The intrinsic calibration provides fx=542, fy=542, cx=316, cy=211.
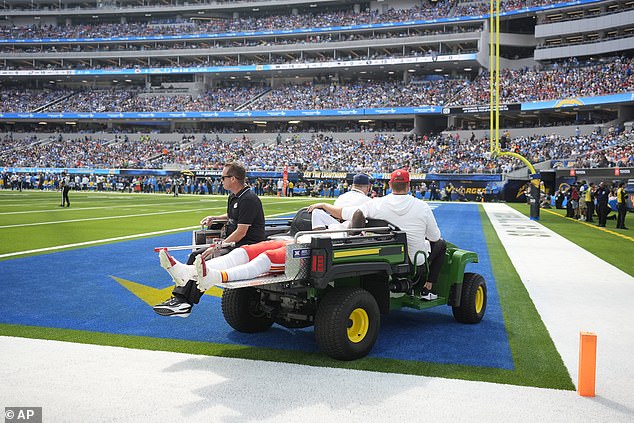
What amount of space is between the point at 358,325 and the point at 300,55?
66.8m

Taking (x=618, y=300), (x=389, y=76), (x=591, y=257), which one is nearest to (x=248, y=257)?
(x=618, y=300)

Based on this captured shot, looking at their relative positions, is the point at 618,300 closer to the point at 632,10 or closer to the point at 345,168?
the point at 345,168

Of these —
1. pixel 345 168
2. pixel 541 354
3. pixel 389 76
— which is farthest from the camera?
pixel 389 76

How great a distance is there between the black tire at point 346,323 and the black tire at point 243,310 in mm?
1148

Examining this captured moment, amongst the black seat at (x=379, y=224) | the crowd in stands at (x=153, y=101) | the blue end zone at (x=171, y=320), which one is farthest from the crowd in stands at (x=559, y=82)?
the black seat at (x=379, y=224)

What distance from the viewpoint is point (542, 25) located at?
58031mm

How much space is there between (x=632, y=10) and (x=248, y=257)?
5926cm

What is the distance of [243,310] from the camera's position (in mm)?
5867

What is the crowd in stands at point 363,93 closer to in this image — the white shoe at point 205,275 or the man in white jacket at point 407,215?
the man in white jacket at point 407,215

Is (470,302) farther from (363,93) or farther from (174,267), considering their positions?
(363,93)

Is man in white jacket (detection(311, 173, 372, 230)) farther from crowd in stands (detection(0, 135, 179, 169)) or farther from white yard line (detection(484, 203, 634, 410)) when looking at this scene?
crowd in stands (detection(0, 135, 179, 169))

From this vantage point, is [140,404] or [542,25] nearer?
[140,404]

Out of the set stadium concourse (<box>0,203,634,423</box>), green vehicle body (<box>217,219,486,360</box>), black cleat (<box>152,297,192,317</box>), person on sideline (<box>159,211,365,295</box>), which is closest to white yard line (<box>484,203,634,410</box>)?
stadium concourse (<box>0,203,634,423</box>)

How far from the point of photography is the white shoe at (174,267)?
4426 mm
